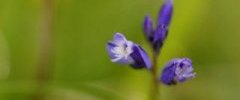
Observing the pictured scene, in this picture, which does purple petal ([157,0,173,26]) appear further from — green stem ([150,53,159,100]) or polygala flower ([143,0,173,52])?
green stem ([150,53,159,100])

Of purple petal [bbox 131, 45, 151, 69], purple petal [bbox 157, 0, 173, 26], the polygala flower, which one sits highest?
purple petal [bbox 157, 0, 173, 26]

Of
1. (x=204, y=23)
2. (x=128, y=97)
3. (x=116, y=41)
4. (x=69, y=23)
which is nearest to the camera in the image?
(x=116, y=41)

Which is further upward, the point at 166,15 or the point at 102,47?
the point at 102,47

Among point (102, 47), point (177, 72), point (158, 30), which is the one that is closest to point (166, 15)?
point (158, 30)

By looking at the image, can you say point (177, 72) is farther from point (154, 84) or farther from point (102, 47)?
point (102, 47)

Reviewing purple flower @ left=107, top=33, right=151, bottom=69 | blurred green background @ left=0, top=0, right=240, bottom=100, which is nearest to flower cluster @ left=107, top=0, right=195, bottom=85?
purple flower @ left=107, top=33, right=151, bottom=69

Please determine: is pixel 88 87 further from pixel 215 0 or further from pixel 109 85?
pixel 215 0

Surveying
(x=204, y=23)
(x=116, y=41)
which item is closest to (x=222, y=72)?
(x=204, y=23)
